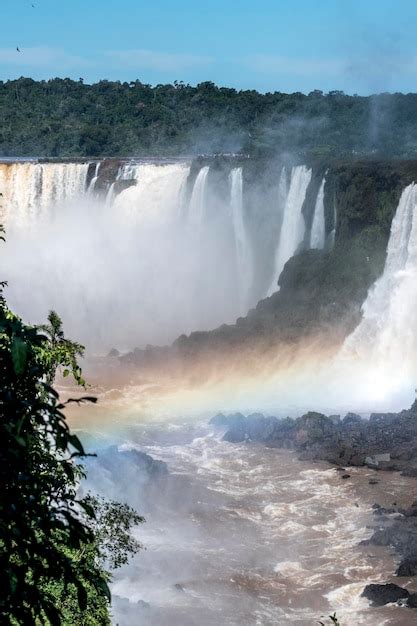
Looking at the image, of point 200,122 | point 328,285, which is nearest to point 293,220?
point 328,285

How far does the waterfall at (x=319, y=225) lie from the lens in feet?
140

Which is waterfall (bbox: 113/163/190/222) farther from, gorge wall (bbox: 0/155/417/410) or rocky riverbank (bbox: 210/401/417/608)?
rocky riverbank (bbox: 210/401/417/608)

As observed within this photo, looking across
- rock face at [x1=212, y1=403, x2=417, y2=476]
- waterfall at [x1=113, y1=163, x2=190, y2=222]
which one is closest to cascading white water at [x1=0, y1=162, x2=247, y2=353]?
waterfall at [x1=113, y1=163, x2=190, y2=222]

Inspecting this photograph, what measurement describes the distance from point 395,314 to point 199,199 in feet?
53.2

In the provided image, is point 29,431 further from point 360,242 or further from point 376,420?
point 360,242

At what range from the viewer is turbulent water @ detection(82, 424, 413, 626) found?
1953cm

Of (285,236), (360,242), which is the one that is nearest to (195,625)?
(360,242)

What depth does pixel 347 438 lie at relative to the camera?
30.0 meters

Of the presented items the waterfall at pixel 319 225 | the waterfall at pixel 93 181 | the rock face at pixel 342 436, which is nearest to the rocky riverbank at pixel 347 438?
the rock face at pixel 342 436

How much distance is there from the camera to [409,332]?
1480 inches

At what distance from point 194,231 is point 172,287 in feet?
10.2

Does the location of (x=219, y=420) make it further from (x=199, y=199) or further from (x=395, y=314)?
(x=199, y=199)

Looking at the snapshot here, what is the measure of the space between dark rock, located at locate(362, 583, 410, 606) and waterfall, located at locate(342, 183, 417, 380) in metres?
17.5

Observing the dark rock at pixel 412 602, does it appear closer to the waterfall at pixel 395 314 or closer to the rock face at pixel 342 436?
Answer: the rock face at pixel 342 436
